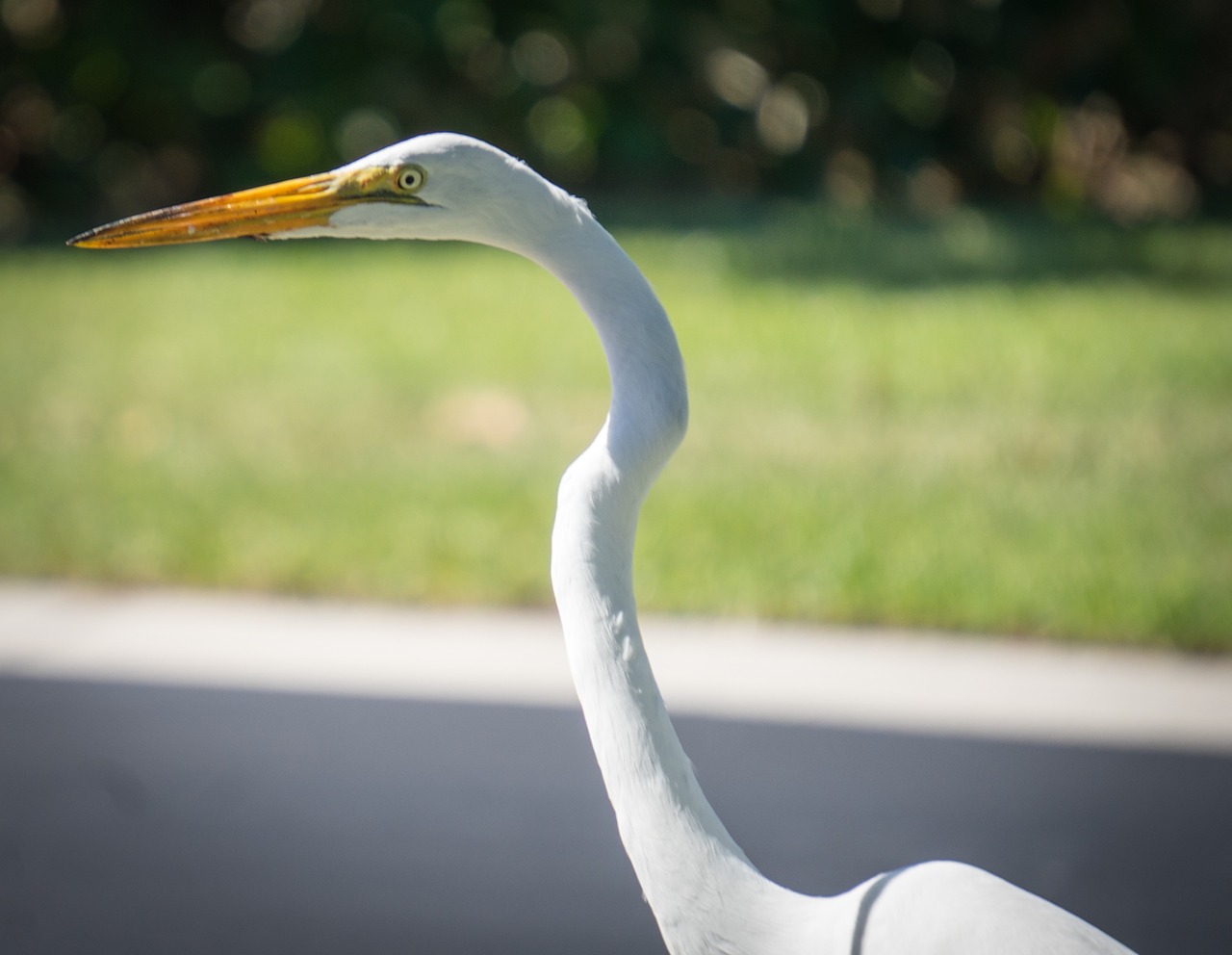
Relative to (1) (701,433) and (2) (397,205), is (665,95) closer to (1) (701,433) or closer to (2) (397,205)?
(1) (701,433)

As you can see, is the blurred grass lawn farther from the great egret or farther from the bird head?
the bird head

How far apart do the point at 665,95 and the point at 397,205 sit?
9073 mm

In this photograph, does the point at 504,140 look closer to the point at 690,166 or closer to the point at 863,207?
the point at 690,166

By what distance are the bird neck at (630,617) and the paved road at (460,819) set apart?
1082 mm

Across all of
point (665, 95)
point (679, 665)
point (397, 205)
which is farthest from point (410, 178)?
point (665, 95)

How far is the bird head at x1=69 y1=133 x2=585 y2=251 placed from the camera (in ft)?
5.34

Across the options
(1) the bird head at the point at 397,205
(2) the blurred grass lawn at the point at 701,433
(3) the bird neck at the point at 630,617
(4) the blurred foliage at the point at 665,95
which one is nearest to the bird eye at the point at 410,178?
(1) the bird head at the point at 397,205

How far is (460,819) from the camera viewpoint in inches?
122

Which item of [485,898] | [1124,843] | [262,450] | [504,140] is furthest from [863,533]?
[504,140]

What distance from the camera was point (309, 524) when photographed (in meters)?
4.55

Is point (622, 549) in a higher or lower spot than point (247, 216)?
lower

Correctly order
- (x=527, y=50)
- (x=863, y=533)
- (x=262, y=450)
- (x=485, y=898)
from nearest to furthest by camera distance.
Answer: (x=485, y=898) < (x=863, y=533) < (x=262, y=450) < (x=527, y=50)

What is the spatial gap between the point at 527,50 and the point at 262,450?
19.6 ft

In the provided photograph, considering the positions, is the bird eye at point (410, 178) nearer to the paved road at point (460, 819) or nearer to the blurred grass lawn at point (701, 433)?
the paved road at point (460, 819)
